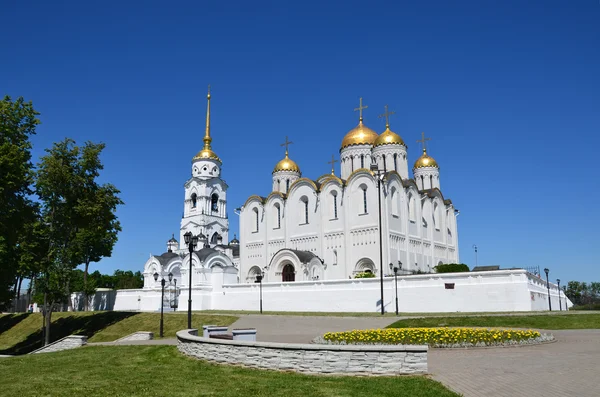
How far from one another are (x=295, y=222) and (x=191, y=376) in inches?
1475

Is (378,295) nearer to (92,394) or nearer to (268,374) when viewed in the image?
(268,374)

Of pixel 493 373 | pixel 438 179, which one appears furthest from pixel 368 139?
pixel 493 373

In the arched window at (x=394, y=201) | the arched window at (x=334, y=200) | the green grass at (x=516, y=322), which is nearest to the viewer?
the green grass at (x=516, y=322)

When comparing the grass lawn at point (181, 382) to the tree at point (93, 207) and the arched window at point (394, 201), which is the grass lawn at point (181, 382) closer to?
the tree at point (93, 207)

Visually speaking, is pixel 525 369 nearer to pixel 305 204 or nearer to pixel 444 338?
pixel 444 338

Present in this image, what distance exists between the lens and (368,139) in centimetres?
5144

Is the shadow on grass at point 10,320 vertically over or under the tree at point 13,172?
under

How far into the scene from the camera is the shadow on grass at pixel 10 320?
4209cm

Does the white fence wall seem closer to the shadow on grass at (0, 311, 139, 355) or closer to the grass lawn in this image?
the shadow on grass at (0, 311, 139, 355)

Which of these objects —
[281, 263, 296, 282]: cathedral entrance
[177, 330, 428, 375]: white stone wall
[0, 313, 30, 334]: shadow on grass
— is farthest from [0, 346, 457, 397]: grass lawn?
[0, 313, 30, 334]: shadow on grass

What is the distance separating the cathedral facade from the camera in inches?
1640

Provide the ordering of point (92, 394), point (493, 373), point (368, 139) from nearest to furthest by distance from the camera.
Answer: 1. point (92, 394)
2. point (493, 373)
3. point (368, 139)

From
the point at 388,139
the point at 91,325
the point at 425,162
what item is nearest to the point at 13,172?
the point at 91,325

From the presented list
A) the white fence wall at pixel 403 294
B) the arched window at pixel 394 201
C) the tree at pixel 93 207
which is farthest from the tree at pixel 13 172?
the arched window at pixel 394 201
